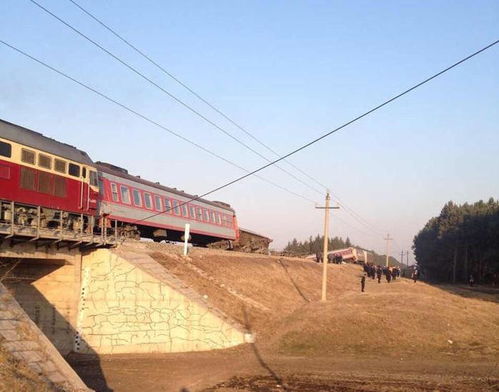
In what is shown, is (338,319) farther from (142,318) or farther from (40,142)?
(40,142)

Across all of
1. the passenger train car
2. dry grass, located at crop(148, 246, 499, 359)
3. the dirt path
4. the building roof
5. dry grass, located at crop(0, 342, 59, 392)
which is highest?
the building roof

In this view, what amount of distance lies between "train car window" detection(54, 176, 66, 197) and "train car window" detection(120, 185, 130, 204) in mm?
5202

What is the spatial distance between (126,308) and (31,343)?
36.3 ft

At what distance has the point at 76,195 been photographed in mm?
26094

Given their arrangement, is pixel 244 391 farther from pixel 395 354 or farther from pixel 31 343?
pixel 395 354

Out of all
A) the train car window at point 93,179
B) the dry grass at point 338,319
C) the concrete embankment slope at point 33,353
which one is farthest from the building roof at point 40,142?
the concrete embankment slope at point 33,353

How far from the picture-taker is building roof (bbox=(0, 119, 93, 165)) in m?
21.9

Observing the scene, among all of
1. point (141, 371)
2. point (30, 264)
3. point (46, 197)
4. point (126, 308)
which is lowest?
point (141, 371)

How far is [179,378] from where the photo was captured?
1803 centimetres

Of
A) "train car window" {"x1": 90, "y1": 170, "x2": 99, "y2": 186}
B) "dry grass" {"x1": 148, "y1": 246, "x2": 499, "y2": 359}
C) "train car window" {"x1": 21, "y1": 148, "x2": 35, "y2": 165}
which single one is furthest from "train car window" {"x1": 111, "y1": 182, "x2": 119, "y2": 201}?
"train car window" {"x1": 21, "y1": 148, "x2": 35, "y2": 165}

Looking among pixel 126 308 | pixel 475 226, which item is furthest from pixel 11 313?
pixel 475 226

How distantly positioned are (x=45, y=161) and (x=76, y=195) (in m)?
2.74

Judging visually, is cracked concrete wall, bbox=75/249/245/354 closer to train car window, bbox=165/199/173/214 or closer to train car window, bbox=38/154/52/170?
train car window, bbox=38/154/52/170

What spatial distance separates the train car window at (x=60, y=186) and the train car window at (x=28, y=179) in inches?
63.4
